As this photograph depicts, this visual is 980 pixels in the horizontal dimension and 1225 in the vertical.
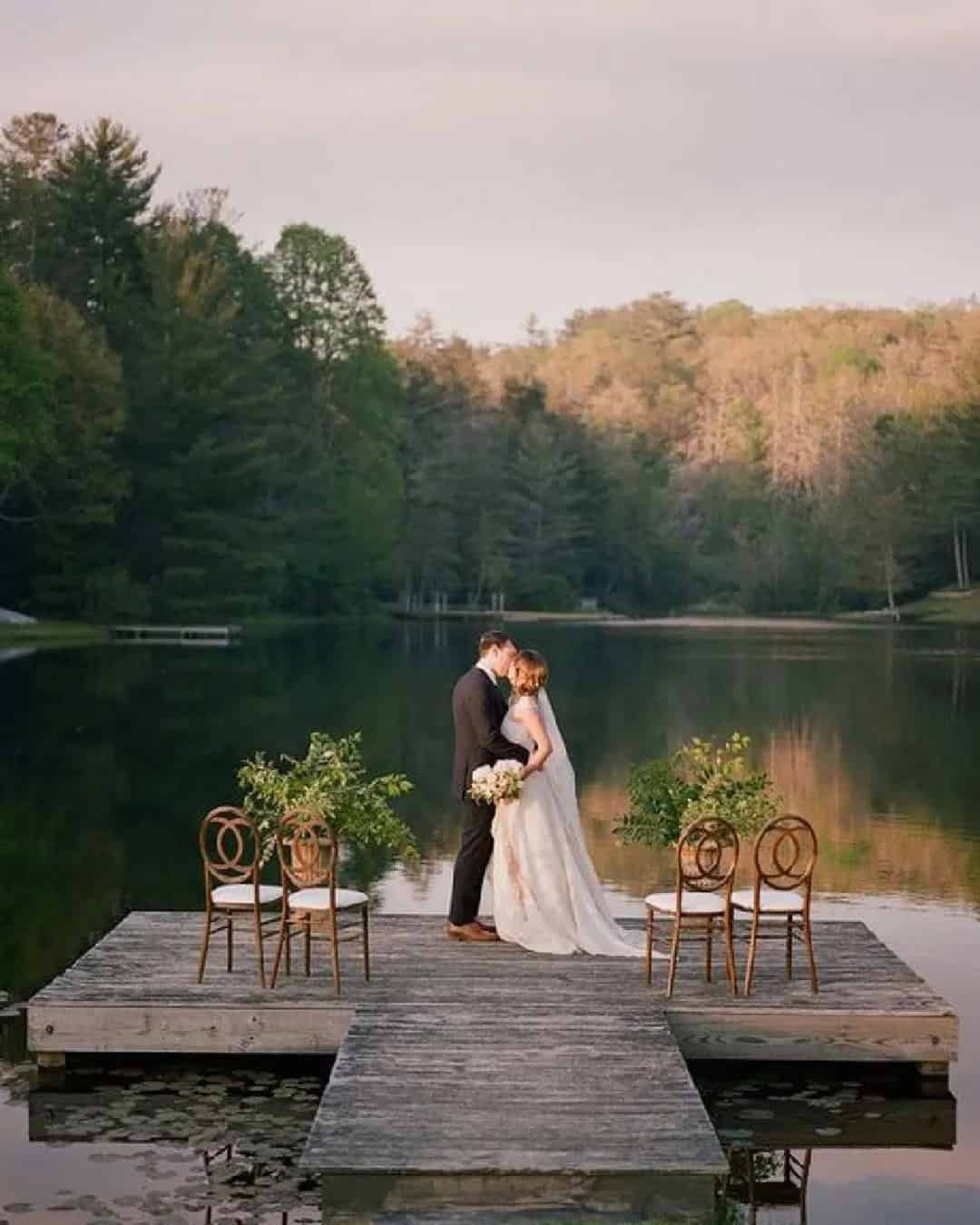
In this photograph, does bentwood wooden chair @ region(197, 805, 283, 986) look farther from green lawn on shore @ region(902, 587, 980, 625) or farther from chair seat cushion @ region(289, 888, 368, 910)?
green lawn on shore @ region(902, 587, 980, 625)

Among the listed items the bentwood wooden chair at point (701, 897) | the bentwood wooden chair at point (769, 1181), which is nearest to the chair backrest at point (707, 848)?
the bentwood wooden chair at point (701, 897)

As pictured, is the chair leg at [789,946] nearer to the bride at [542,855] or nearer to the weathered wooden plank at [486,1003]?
the weathered wooden plank at [486,1003]

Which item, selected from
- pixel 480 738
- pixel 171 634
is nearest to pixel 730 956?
pixel 480 738

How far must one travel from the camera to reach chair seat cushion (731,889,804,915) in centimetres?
1047

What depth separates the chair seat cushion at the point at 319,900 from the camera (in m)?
10.5

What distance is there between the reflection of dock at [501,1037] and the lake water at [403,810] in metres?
0.29

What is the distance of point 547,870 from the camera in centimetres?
1131

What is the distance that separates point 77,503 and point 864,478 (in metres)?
59.9

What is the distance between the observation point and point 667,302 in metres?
162

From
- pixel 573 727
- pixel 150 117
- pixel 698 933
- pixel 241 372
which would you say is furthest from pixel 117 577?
pixel 698 933

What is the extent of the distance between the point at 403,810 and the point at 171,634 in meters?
43.1

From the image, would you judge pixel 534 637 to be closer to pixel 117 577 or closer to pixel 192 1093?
pixel 117 577

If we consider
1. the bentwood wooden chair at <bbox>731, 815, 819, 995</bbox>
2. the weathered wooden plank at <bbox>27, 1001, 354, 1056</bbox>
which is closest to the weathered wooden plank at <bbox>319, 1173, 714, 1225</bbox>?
the weathered wooden plank at <bbox>27, 1001, 354, 1056</bbox>

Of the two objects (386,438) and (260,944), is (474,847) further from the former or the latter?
(386,438)
